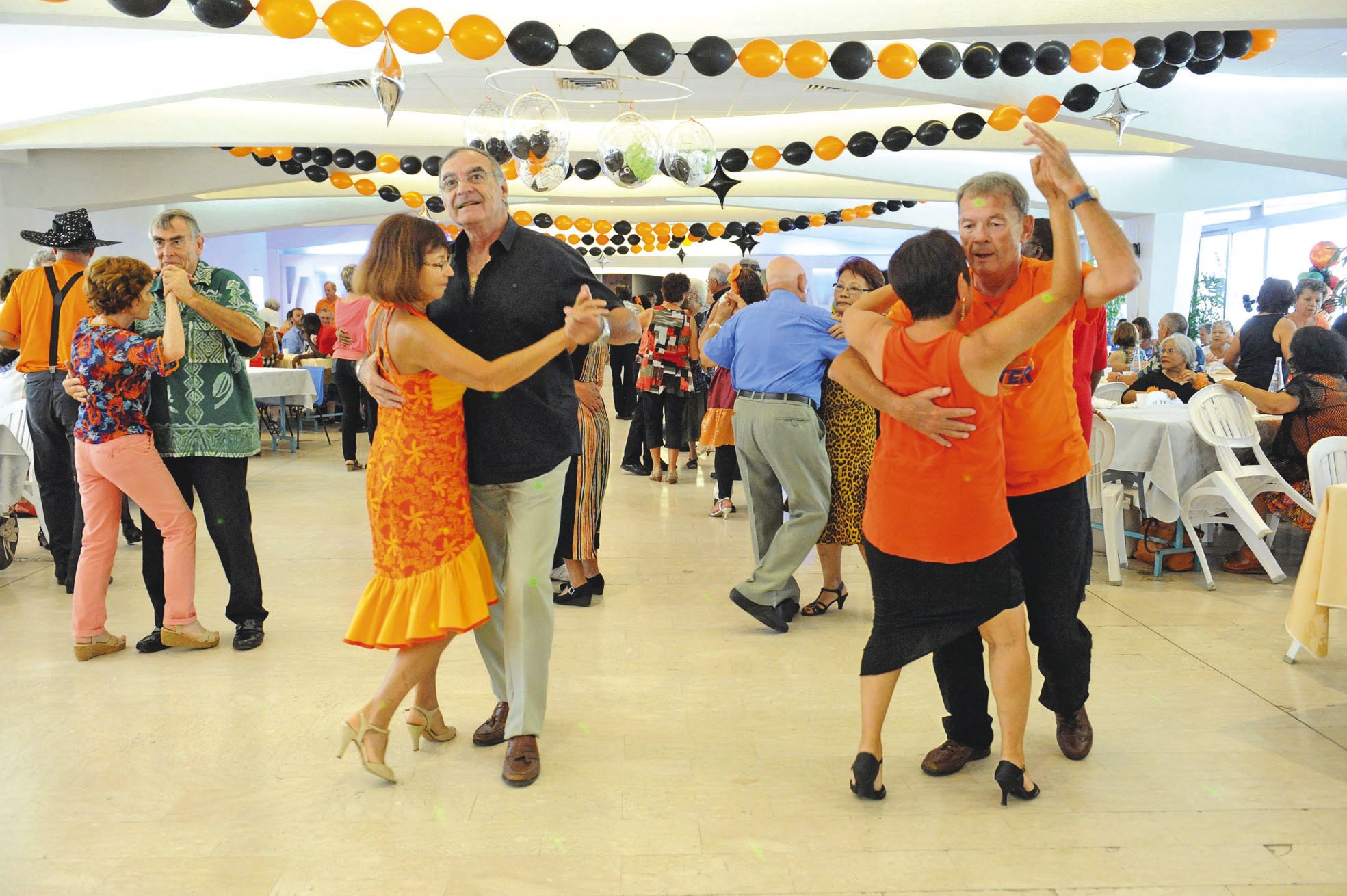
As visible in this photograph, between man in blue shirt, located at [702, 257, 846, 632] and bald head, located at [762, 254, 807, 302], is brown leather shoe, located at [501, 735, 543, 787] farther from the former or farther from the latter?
bald head, located at [762, 254, 807, 302]

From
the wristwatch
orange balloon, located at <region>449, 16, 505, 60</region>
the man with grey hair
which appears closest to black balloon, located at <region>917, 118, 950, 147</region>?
orange balloon, located at <region>449, 16, 505, 60</region>

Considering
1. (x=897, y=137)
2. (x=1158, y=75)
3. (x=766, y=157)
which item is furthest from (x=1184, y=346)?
(x=766, y=157)

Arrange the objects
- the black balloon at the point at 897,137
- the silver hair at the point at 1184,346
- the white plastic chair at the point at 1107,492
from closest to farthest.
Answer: the white plastic chair at the point at 1107,492, the silver hair at the point at 1184,346, the black balloon at the point at 897,137

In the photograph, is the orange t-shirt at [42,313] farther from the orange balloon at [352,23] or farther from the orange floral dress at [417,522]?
the orange floral dress at [417,522]

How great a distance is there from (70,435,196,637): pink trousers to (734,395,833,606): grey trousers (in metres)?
2.16

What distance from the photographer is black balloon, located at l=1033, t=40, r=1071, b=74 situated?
5895 mm

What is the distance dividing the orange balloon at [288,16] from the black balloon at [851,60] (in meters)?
2.67

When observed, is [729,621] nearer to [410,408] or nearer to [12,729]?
[410,408]

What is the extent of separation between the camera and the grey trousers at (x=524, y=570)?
2861mm

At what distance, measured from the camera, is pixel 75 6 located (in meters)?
6.37

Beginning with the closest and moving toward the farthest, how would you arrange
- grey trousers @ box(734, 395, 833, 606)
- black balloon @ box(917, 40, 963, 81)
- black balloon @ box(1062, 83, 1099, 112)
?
grey trousers @ box(734, 395, 833, 606) → black balloon @ box(917, 40, 963, 81) → black balloon @ box(1062, 83, 1099, 112)

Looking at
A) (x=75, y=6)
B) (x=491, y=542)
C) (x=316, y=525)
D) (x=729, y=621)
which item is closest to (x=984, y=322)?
(x=491, y=542)

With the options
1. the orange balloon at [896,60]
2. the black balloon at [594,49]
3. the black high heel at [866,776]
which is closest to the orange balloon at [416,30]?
the black balloon at [594,49]

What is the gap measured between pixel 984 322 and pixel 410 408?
148cm
